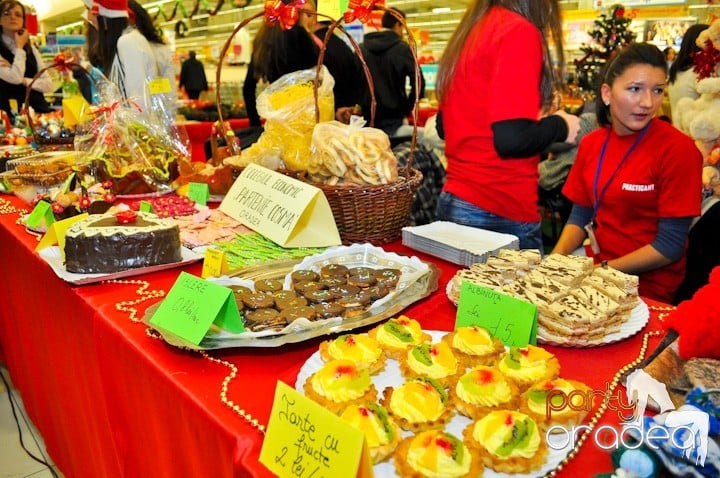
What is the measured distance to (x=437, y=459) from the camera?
0.70m

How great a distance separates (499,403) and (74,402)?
4.80ft

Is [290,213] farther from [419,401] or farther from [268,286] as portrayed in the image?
[419,401]

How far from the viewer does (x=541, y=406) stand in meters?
0.81

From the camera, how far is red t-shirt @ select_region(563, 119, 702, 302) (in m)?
1.85

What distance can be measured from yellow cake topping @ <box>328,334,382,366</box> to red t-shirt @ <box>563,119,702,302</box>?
1347 millimetres

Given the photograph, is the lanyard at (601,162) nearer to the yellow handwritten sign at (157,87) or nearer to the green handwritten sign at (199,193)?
the green handwritten sign at (199,193)

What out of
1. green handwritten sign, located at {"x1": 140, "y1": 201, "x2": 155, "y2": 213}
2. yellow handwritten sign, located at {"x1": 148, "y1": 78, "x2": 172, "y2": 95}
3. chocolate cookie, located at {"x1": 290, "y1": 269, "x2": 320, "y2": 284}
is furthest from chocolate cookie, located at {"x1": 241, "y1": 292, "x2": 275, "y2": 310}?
yellow handwritten sign, located at {"x1": 148, "y1": 78, "x2": 172, "y2": 95}

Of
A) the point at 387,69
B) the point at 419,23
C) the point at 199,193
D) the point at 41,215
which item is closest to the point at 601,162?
the point at 199,193

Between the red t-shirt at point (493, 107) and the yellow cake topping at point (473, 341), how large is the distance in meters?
0.90

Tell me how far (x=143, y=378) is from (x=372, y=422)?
1.90 ft

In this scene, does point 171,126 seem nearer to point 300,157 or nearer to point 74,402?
point 300,157

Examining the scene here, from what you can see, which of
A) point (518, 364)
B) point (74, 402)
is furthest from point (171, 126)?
point (518, 364)

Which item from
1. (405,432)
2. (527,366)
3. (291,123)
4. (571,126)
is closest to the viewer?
(405,432)

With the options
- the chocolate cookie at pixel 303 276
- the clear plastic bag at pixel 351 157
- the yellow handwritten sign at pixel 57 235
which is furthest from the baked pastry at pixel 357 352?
the yellow handwritten sign at pixel 57 235
